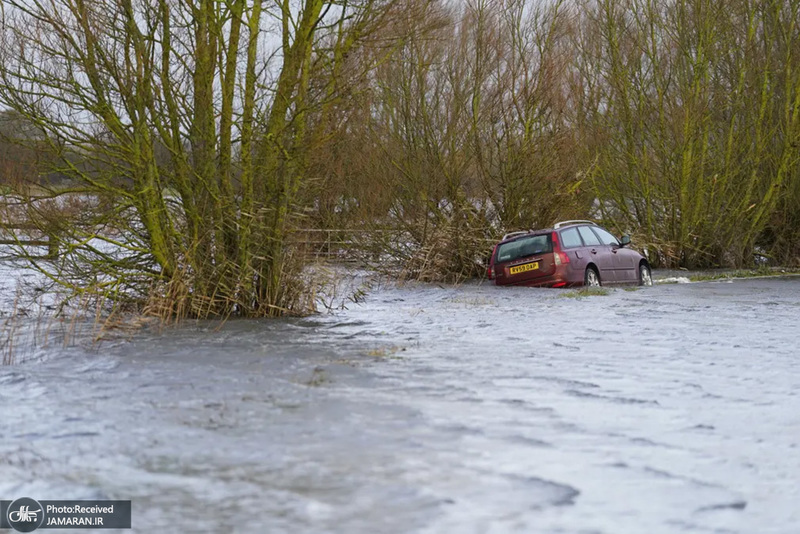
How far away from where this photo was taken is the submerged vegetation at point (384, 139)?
46.1 ft

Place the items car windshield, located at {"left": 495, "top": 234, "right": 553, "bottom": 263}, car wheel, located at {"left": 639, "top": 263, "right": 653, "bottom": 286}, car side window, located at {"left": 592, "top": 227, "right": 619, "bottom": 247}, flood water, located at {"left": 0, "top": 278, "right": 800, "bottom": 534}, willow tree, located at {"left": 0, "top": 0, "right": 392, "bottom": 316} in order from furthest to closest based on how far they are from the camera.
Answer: car wheel, located at {"left": 639, "top": 263, "right": 653, "bottom": 286} → car side window, located at {"left": 592, "top": 227, "right": 619, "bottom": 247} → car windshield, located at {"left": 495, "top": 234, "right": 553, "bottom": 263} → willow tree, located at {"left": 0, "top": 0, "right": 392, "bottom": 316} → flood water, located at {"left": 0, "top": 278, "right": 800, "bottom": 534}

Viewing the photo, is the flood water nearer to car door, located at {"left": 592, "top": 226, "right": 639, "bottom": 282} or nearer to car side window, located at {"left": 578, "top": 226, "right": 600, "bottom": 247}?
car side window, located at {"left": 578, "top": 226, "right": 600, "bottom": 247}

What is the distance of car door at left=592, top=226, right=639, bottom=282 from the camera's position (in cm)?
2127

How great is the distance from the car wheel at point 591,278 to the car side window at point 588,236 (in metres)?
0.54

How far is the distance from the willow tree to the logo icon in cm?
872

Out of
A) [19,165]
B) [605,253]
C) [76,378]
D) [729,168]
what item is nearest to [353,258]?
[605,253]

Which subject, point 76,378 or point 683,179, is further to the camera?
point 683,179

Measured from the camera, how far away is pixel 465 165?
965 inches

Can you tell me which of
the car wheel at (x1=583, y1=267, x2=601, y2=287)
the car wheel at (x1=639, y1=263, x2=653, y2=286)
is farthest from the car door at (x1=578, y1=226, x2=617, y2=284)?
the car wheel at (x1=639, y1=263, x2=653, y2=286)

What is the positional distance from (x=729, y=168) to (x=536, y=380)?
21.8 m

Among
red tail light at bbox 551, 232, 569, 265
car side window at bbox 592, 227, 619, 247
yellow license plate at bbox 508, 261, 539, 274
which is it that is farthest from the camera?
car side window at bbox 592, 227, 619, 247

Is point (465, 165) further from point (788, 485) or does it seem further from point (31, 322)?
point (788, 485)

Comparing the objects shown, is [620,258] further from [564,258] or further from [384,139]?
[384,139]

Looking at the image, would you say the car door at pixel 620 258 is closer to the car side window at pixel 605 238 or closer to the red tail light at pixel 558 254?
the car side window at pixel 605 238
